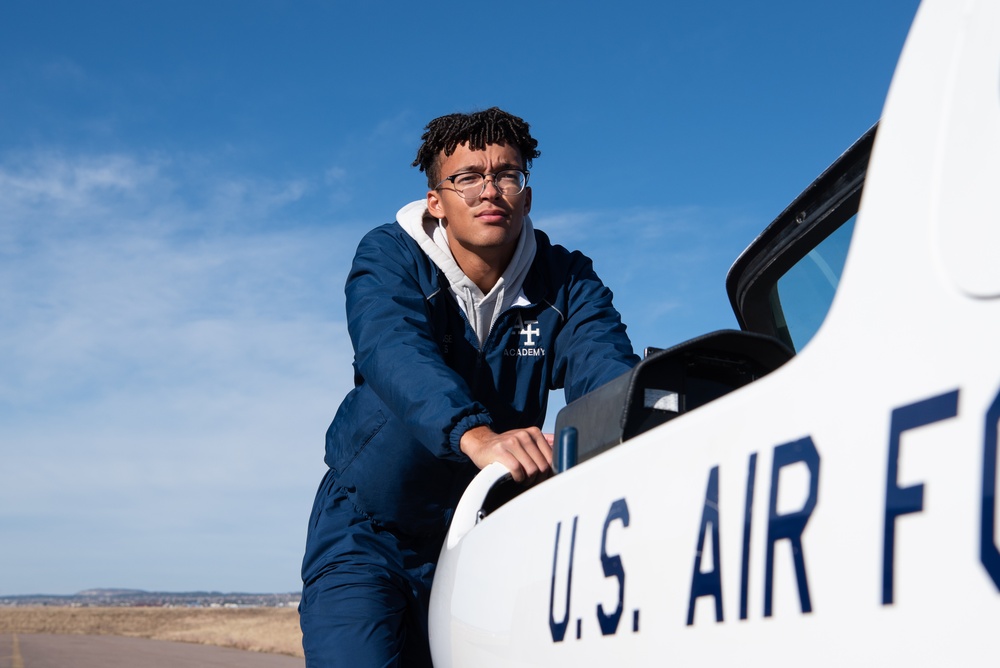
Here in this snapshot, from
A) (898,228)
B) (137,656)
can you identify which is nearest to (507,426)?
(898,228)

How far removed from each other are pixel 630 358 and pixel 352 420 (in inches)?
30.3

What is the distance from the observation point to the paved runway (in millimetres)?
21578

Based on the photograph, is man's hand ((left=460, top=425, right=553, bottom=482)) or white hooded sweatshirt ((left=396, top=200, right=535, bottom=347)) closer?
man's hand ((left=460, top=425, right=553, bottom=482))

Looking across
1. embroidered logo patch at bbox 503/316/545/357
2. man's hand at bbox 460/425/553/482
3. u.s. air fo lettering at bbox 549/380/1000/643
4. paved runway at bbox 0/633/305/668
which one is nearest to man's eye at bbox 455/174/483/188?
embroidered logo patch at bbox 503/316/545/357

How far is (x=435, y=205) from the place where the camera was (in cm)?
305

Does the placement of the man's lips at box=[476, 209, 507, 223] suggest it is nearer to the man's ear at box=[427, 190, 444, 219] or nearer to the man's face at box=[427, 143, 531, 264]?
the man's face at box=[427, 143, 531, 264]

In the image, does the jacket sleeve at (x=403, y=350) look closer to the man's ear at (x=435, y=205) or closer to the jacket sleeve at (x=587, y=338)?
the man's ear at (x=435, y=205)

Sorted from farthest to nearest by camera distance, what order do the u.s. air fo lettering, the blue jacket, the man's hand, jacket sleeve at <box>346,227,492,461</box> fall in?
the blue jacket
jacket sleeve at <box>346,227,492,461</box>
the man's hand
the u.s. air fo lettering

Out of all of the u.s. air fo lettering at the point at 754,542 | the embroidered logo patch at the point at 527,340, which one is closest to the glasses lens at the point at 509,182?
the embroidered logo patch at the point at 527,340

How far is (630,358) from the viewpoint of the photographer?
113 inches

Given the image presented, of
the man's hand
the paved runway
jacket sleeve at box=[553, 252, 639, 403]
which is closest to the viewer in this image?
the man's hand

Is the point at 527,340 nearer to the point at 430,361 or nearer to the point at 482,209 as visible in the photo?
the point at 482,209

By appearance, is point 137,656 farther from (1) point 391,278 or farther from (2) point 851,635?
(2) point 851,635

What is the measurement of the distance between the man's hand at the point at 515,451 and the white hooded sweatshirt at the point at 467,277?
0.75 m
